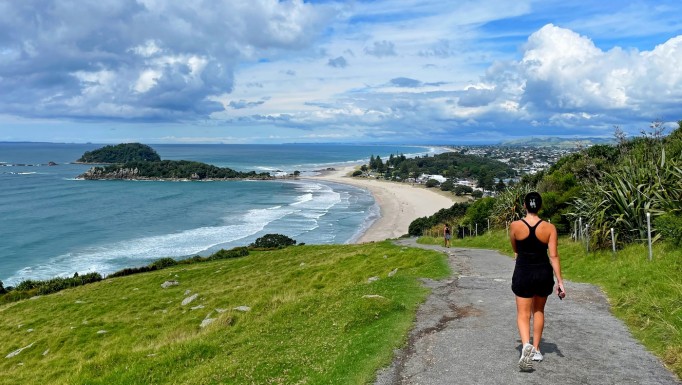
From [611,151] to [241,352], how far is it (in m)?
44.0

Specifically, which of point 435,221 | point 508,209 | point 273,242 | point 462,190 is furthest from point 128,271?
point 462,190

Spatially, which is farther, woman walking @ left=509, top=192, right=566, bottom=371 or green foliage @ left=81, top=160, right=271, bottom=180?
green foliage @ left=81, top=160, right=271, bottom=180

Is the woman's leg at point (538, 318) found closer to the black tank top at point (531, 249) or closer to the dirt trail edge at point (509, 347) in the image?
the dirt trail edge at point (509, 347)

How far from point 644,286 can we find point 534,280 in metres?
6.22

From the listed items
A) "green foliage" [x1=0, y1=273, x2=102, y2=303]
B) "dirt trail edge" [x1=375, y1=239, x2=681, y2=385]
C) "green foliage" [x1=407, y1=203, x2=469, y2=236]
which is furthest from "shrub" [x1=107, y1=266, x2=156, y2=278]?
"dirt trail edge" [x1=375, y1=239, x2=681, y2=385]

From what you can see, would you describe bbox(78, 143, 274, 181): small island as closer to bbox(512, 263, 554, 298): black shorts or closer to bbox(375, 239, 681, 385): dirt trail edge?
bbox(375, 239, 681, 385): dirt trail edge

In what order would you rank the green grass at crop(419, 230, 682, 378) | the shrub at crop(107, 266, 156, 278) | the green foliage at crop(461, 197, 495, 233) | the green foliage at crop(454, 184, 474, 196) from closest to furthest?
1. the green grass at crop(419, 230, 682, 378)
2. the shrub at crop(107, 266, 156, 278)
3. the green foliage at crop(461, 197, 495, 233)
4. the green foliage at crop(454, 184, 474, 196)

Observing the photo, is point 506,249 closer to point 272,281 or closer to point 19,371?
point 272,281

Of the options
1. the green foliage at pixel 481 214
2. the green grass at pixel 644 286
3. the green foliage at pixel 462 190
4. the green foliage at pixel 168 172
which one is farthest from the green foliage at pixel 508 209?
the green foliage at pixel 168 172

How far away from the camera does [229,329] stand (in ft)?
44.9

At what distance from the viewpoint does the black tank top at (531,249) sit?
702 centimetres

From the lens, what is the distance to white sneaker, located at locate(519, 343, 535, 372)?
7.04 metres

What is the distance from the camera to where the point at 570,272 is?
16.6m

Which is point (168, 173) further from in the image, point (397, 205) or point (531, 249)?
point (531, 249)
